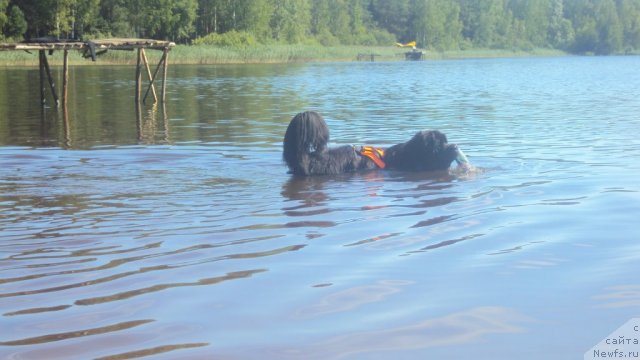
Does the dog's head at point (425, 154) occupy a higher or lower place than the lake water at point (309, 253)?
higher

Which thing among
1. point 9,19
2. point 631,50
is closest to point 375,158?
point 9,19

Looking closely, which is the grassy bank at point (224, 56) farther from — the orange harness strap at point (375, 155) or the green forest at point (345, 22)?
the orange harness strap at point (375, 155)

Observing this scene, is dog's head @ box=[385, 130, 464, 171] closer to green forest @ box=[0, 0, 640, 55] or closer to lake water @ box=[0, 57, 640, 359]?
lake water @ box=[0, 57, 640, 359]

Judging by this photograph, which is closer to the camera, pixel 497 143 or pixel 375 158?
pixel 375 158

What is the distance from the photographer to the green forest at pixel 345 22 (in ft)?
248

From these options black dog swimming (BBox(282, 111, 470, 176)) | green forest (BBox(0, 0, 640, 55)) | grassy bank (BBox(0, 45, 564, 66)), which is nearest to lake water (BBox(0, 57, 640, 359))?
black dog swimming (BBox(282, 111, 470, 176))

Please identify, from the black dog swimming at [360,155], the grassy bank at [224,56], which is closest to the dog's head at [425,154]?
the black dog swimming at [360,155]

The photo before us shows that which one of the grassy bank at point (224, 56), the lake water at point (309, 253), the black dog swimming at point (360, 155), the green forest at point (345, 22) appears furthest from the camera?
the green forest at point (345, 22)

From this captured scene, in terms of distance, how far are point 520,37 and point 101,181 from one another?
141m

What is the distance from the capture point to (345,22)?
11962cm

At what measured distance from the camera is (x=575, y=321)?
5434 millimetres

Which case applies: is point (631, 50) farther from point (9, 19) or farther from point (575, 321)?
point (575, 321)

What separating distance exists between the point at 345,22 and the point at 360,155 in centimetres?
10984

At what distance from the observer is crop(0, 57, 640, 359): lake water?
5207 mm
